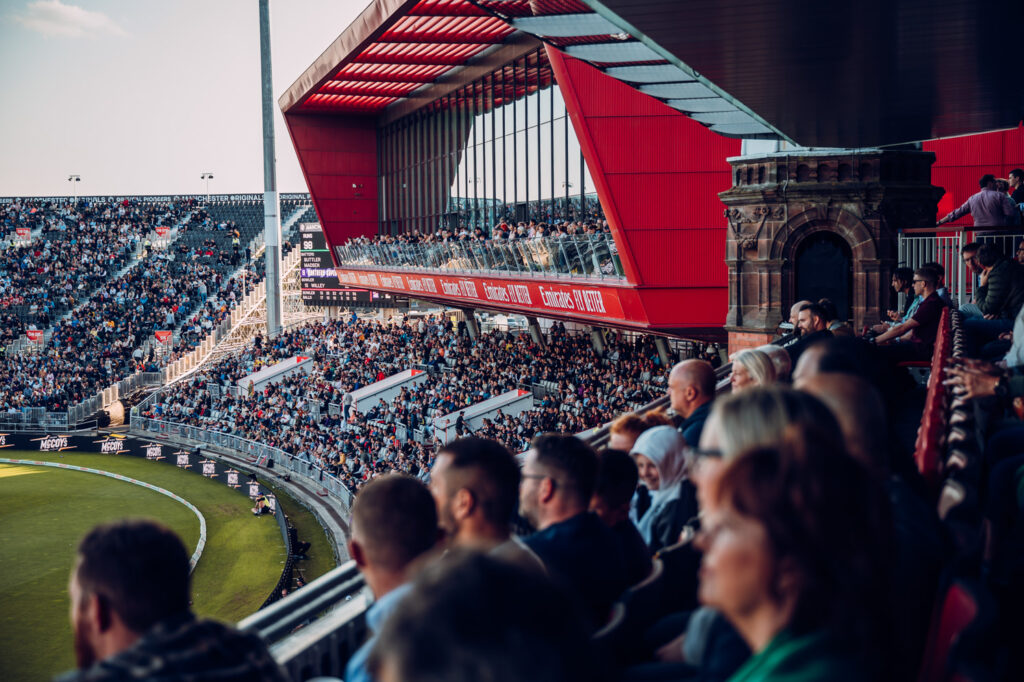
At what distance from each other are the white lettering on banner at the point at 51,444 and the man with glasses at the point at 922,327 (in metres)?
36.7

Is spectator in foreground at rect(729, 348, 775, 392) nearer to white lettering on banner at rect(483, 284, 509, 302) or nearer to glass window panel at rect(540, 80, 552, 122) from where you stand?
white lettering on banner at rect(483, 284, 509, 302)

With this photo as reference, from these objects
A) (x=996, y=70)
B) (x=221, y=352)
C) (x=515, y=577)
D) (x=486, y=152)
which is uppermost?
(x=486, y=152)

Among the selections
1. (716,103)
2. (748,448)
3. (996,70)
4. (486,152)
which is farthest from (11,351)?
(748,448)

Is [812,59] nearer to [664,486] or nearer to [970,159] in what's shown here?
[664,486]

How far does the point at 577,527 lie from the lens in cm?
331

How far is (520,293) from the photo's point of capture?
24438mm

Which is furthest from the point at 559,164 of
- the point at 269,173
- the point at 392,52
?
the point at 269,173

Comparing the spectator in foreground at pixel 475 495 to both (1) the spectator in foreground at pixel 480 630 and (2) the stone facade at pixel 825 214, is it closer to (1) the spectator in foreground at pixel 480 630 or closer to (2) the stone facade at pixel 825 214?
(1) the spectator in foreground at pixel 480 630

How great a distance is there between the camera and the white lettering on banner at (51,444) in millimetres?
37656

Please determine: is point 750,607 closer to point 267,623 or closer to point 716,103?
point 267,623

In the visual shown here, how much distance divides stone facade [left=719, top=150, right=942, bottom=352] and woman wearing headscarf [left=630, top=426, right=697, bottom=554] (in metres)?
12.3

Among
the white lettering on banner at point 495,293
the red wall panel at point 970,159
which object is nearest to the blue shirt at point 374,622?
the red wall panel at point 970,159

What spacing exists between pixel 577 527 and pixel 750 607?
5.15 feet

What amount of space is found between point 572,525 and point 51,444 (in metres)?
40.0
